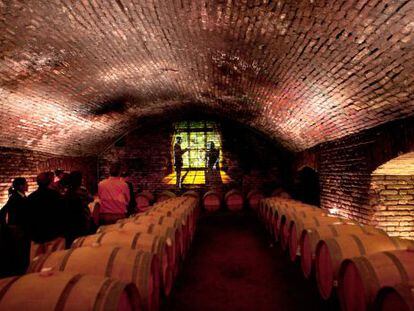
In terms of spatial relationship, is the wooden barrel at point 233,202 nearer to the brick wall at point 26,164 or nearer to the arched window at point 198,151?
the arched window at point 198,151

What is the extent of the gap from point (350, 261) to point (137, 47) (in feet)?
12.8

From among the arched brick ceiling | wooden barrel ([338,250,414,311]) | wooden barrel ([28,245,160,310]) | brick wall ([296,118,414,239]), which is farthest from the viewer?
brick wall ([296,118,414,239])

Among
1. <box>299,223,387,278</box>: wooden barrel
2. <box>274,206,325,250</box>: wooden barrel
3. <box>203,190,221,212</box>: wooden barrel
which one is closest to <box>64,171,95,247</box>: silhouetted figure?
<box>299,223,387,278</box>: wooden barrel

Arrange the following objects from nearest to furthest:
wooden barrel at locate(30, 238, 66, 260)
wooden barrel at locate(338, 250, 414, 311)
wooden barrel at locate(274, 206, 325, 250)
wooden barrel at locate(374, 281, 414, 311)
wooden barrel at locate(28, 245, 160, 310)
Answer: wooden barrel at locate(374, 281, 414, 311) → wooden barrel at locate(338, 250, 414, 311) → wooden barrel at locate(28, 245, 160, 310) → wooden barrel at locate(30, 238, 66, 260) → wooden barrel at locate(274, 206, 325, 250)

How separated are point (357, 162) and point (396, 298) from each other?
12.9ft

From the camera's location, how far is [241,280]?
13.8 ft

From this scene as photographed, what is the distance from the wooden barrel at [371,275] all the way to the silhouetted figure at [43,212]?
284 centimetres

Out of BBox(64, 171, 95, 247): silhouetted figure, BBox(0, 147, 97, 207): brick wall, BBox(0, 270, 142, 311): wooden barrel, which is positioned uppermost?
BBox(0, 147, 97, 207): brick wall

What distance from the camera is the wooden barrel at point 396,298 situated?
1.61 meters

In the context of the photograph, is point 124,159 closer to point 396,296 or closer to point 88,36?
point 88,36

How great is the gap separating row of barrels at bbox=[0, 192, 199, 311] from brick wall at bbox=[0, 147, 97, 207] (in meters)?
3.66

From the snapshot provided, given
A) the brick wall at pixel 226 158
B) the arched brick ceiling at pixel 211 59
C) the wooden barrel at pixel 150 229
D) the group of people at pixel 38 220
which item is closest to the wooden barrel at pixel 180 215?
the wooden barrel at pixel 150 229

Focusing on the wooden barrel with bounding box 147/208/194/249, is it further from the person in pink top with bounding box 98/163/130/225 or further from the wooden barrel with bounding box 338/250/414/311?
the wooden barrel with bounding box 338/250/414/311

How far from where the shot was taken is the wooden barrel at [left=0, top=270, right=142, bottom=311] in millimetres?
1646
